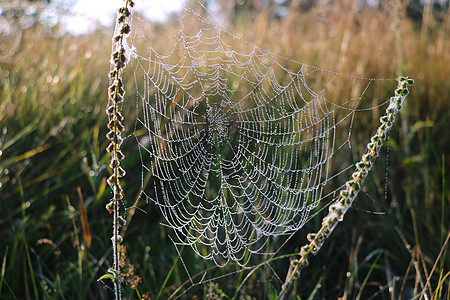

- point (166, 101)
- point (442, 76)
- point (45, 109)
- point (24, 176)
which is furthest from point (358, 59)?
point (24, 176)

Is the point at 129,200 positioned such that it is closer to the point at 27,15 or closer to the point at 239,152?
the point at 239,152

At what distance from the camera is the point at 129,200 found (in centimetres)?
297

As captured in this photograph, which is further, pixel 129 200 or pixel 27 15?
pixel 27 15

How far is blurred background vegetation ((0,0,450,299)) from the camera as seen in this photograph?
2.25 metres

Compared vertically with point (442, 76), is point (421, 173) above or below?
below

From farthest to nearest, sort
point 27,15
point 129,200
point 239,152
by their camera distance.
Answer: point 27,15 → point 239,152 → point 129,200

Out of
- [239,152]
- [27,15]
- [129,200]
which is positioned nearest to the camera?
[129,200]

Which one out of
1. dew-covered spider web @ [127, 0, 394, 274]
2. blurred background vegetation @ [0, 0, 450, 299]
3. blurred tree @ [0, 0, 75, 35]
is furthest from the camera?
blurred tree @ [0, 0, 75, 35]

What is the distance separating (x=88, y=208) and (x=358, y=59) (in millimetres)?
3594

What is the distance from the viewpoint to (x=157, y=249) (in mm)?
2605

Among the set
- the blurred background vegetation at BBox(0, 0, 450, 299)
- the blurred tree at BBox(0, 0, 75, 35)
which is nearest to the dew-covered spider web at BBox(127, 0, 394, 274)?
the blurred background vegetation at BBox(0, 0, 450, 299)

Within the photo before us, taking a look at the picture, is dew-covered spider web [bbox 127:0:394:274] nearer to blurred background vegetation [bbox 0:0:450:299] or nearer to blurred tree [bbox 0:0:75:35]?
blurred background vegetation [bbox 0:0:450:299]

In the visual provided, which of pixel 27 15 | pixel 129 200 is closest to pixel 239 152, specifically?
pixel 129 200

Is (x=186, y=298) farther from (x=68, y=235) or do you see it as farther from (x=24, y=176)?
(x=24, y=176)
